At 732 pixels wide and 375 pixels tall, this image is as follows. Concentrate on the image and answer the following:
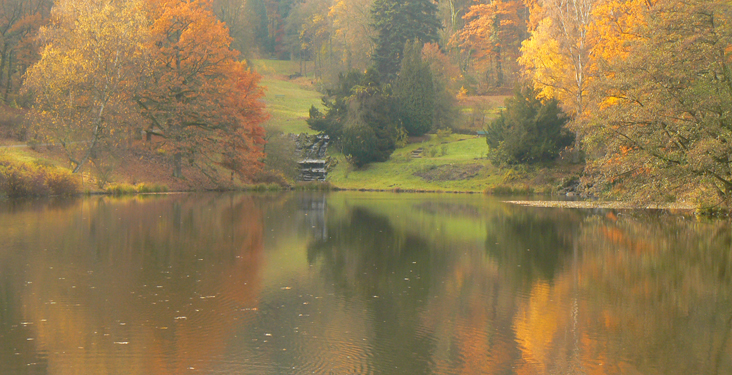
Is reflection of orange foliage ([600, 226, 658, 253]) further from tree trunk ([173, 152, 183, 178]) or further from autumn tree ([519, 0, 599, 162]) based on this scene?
tree trunk ([173, 152, 183, 178])

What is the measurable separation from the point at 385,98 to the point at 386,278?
3975 cm

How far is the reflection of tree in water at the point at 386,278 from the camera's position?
22.2 feet

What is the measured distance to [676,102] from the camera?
18.9m

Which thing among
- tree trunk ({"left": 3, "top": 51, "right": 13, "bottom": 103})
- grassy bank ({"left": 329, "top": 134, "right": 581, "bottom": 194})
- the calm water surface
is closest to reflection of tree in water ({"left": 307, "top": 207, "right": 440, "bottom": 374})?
the calm water surface

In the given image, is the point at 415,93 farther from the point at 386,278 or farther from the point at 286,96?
the point at 386,278

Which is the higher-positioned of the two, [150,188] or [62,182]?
[62,182]

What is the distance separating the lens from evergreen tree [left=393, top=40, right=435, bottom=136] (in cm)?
5206

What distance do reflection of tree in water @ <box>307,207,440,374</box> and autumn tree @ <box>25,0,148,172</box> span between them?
19.9m

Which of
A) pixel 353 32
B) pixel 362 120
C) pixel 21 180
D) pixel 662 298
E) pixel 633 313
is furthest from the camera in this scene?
pixel 353 32

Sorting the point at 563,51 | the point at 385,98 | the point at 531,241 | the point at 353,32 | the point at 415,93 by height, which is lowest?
the point at 531,241

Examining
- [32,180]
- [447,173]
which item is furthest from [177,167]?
[447,173]

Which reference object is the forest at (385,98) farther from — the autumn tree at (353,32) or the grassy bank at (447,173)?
the grassy bank at (447,173)

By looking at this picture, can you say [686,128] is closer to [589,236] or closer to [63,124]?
[589,236]

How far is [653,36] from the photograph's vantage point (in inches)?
771
